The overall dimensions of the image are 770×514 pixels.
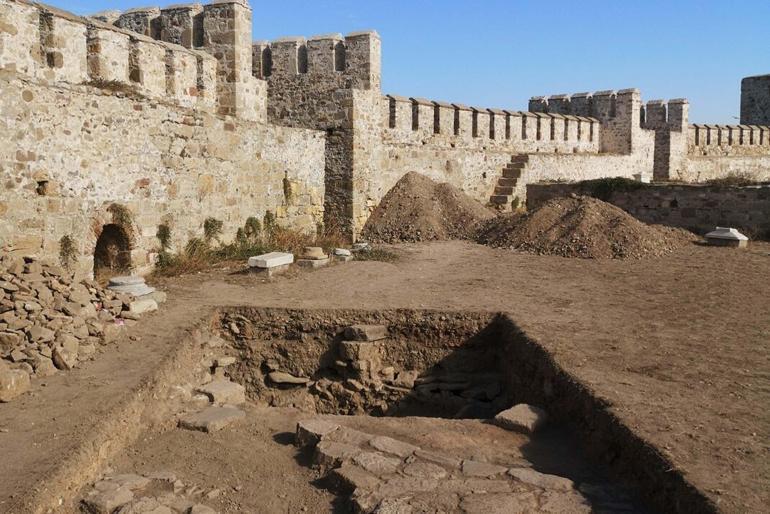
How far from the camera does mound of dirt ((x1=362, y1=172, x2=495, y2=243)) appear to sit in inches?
559

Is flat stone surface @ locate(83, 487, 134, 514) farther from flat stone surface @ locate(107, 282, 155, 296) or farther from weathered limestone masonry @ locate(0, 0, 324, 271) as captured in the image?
weathered limestone masonry @ locate(0, 0, 324, 271)

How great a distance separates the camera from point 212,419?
609 cm

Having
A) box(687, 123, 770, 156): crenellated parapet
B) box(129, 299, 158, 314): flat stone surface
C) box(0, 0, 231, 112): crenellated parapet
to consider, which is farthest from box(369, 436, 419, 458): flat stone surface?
box(687, 123, 770, 156): crenellated parapet

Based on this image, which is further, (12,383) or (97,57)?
(97,57)

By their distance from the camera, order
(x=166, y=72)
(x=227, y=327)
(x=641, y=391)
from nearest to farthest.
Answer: (x=641, y=391) < (x=227, y=327) < (x=166, y=72)

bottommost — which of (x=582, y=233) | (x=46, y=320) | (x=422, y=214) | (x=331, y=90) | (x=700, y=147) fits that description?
(x=46, y=320)

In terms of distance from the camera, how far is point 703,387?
5586mm

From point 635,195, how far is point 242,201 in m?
8.34

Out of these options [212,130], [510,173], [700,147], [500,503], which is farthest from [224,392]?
[700,147]

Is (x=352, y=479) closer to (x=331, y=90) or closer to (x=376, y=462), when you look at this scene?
(x=376, y=462)

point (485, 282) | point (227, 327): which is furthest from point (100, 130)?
point (485, 282)

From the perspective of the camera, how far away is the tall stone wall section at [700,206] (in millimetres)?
14000

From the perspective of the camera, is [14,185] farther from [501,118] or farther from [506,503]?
[501,118]

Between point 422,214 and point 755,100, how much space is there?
20774 mm
